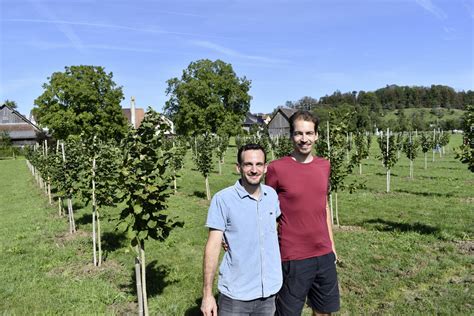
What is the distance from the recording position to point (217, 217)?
279 cm

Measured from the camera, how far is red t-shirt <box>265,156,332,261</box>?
3.24 m

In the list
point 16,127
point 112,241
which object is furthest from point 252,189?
point 16,127

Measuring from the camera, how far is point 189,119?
46.6 meters

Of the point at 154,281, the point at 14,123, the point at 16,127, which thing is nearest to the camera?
the point at 154,281

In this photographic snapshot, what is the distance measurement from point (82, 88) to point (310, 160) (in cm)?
3972

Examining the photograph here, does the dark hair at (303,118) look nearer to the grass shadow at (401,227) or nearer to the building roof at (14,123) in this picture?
the grass shadow at (401,227)

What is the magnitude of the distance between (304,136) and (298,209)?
2.19 ft

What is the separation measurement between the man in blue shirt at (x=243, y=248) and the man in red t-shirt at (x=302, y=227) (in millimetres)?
398

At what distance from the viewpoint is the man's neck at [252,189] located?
288 cm

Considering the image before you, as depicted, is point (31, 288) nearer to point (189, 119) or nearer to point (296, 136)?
point (296, 136)

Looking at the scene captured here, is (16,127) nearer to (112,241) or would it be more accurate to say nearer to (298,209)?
(112,241)

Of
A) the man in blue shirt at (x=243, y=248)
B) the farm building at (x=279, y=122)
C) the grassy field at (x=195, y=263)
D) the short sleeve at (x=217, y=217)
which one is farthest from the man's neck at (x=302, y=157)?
the farm building at (x=279, y=122)

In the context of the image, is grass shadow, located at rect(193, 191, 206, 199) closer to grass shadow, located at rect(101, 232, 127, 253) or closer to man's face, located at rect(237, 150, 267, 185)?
grass shadow, located at rect(101, 232, 127, 253)

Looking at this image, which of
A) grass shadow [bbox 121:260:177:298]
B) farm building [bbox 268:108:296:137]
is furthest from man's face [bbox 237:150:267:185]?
farm building [bbox 268:108:296:137]
